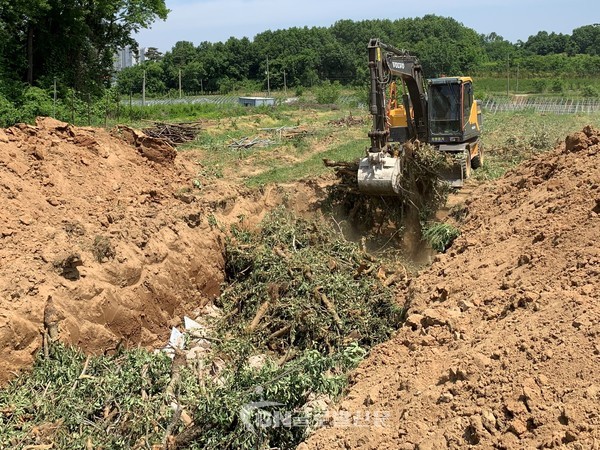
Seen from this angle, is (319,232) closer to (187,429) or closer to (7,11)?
(187,429)

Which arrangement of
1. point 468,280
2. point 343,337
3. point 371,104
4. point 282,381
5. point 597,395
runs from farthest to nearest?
point 371,104
point 343,337
point 468,280
point 282,381
point 597,395

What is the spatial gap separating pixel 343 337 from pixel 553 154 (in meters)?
4.52

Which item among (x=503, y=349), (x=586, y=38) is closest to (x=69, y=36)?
(x=503, y=349)

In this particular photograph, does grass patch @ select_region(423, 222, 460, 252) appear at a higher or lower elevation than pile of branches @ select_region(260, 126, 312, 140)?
lower

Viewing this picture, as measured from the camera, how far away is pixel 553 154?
9273 millimetres

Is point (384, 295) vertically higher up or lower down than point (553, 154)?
lower down

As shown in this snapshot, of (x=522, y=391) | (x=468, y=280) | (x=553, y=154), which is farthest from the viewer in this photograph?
(x=553, y=154)

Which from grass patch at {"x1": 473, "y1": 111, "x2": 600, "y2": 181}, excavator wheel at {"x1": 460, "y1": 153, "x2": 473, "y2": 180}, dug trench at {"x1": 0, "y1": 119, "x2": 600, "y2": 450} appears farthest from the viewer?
grass patch at {"x1": 473, "y1": 111, "x2": 600, "y2": 181}

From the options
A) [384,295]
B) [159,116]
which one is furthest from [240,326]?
[159,116]

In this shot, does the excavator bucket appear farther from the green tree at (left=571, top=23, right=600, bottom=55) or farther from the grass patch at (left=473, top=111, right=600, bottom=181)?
the green tree at (left=571, top=23, right=600, bottom=55)

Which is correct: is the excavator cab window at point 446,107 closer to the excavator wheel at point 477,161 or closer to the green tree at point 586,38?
the excavator wheel at point 477,161

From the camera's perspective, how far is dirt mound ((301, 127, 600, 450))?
408 cm

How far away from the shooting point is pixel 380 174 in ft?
32.4

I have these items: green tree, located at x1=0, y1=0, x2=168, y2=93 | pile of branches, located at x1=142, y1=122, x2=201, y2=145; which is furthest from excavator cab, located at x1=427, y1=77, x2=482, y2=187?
green tree, located at x1=0, y1=0, x2=168, y2=93
